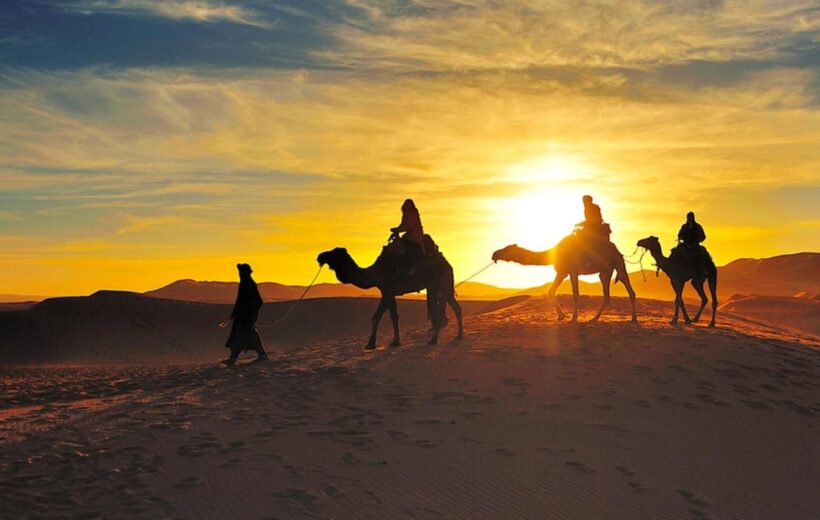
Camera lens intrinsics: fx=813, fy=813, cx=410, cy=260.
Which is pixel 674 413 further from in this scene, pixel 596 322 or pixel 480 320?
pixel 480 320

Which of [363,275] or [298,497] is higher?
[363,275]

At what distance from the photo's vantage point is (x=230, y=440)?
33.1 feet

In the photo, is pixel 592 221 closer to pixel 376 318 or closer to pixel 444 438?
pixel 376 318

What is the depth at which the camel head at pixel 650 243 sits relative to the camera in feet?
66.1

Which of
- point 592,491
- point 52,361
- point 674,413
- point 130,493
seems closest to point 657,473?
point 592,491

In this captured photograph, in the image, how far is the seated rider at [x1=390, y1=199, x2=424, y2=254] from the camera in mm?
16578

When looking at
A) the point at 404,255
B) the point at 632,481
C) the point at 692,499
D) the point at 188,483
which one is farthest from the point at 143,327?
the point at 692,499

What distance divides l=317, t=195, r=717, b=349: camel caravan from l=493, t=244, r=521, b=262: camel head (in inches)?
0.8

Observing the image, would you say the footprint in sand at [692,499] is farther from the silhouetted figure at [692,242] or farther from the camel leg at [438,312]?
the silhouetted figure at [692,242]

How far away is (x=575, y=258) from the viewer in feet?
62.4

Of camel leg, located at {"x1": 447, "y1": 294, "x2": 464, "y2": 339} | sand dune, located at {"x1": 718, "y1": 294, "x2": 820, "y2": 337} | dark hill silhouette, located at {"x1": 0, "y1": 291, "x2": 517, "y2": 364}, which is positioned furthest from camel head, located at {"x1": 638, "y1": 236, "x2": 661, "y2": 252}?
sand dune, located at {"x1": 718, "y1": 294, "x2": 820, "y2": 337}

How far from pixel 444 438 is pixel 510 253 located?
380 inches

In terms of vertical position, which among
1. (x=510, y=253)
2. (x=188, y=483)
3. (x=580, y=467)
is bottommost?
(x=580, y=467)

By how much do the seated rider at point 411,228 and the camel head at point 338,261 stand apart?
1.11 metres
